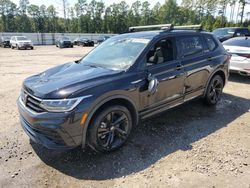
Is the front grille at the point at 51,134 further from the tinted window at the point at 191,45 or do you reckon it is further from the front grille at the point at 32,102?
the tinted window at the point at 191,45

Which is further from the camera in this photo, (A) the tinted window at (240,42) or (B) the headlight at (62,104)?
(A) the tinted window at (240,42)

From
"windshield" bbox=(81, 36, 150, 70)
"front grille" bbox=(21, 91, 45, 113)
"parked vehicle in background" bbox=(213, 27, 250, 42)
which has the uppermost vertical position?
"parked vehicle in background" bbox=(213, 27, 250, 42)

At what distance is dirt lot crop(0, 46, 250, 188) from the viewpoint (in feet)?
10.2

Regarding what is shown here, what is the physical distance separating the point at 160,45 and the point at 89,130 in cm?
200

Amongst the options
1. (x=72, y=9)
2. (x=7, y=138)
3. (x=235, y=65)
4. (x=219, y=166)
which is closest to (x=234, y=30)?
(x=235, y=65)

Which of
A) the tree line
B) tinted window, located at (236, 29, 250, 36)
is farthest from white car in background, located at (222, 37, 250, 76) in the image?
the tree line

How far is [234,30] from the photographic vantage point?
14.7m

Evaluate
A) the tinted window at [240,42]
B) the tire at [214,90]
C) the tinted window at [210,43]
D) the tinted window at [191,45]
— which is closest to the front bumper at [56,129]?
the tinted window at [191,45]

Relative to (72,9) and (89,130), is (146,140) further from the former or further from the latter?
(72,9)

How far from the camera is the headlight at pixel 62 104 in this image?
3084 millimetres

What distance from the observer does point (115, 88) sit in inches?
136

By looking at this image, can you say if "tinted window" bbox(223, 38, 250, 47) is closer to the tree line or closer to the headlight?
the headlight

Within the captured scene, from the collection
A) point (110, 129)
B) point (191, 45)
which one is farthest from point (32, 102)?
point (191, 45)

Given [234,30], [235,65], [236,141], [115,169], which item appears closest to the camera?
[115,169]
